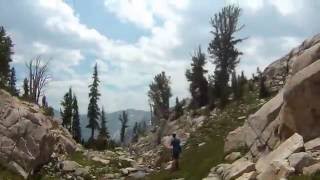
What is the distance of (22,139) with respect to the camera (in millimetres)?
32844

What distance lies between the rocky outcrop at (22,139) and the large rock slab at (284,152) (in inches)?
634

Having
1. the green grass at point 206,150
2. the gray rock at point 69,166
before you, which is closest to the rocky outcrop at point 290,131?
the green grass at point 206,150

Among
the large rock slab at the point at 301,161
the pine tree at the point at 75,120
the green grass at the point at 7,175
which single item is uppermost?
the pine tree at the point at 75,120

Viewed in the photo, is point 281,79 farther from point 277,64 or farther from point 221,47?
point 221,47

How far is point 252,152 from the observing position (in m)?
25.2

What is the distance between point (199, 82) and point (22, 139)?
151ft

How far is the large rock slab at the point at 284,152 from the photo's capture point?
62.8 ft

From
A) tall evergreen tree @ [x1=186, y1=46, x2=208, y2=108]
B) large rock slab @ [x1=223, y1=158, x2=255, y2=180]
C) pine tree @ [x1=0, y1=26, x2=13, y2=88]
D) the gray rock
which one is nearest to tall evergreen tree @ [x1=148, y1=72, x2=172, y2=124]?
tall evergreen tree @ [x1=186, y1=46, x2=208, y2=108]

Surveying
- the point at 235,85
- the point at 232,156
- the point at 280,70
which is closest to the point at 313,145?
the point at 232,156

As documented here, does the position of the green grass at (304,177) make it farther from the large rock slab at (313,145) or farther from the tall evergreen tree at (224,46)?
the tall evergreen tree at (224,46)

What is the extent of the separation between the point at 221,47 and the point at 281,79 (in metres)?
14.5

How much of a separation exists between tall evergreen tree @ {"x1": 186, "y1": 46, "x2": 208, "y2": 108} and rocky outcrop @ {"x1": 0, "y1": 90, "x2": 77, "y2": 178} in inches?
1636

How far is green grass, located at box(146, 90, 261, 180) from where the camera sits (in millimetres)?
27938

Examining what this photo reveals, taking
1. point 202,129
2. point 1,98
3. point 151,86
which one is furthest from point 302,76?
point 151,86
